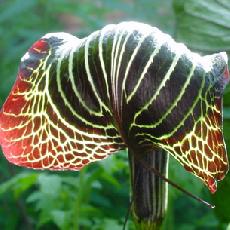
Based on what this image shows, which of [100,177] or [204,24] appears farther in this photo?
[100,177]

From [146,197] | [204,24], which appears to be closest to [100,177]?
[204,24]

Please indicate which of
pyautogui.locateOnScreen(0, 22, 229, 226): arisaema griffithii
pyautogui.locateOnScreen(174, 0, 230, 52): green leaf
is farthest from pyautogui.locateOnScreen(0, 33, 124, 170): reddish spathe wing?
pyautogui.locateOnScreen(174, 0, 230, 52): green leaf

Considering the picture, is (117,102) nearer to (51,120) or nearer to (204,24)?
(51,120)

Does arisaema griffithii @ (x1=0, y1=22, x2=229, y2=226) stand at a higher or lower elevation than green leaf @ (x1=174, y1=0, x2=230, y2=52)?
lower

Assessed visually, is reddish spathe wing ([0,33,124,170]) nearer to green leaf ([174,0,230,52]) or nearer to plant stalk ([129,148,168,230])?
plant stalk ([129,148,168,230])

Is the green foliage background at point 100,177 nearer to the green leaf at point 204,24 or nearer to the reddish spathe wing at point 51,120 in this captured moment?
the green leaf at point 204,24

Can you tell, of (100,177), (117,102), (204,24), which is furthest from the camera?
(100,177)
